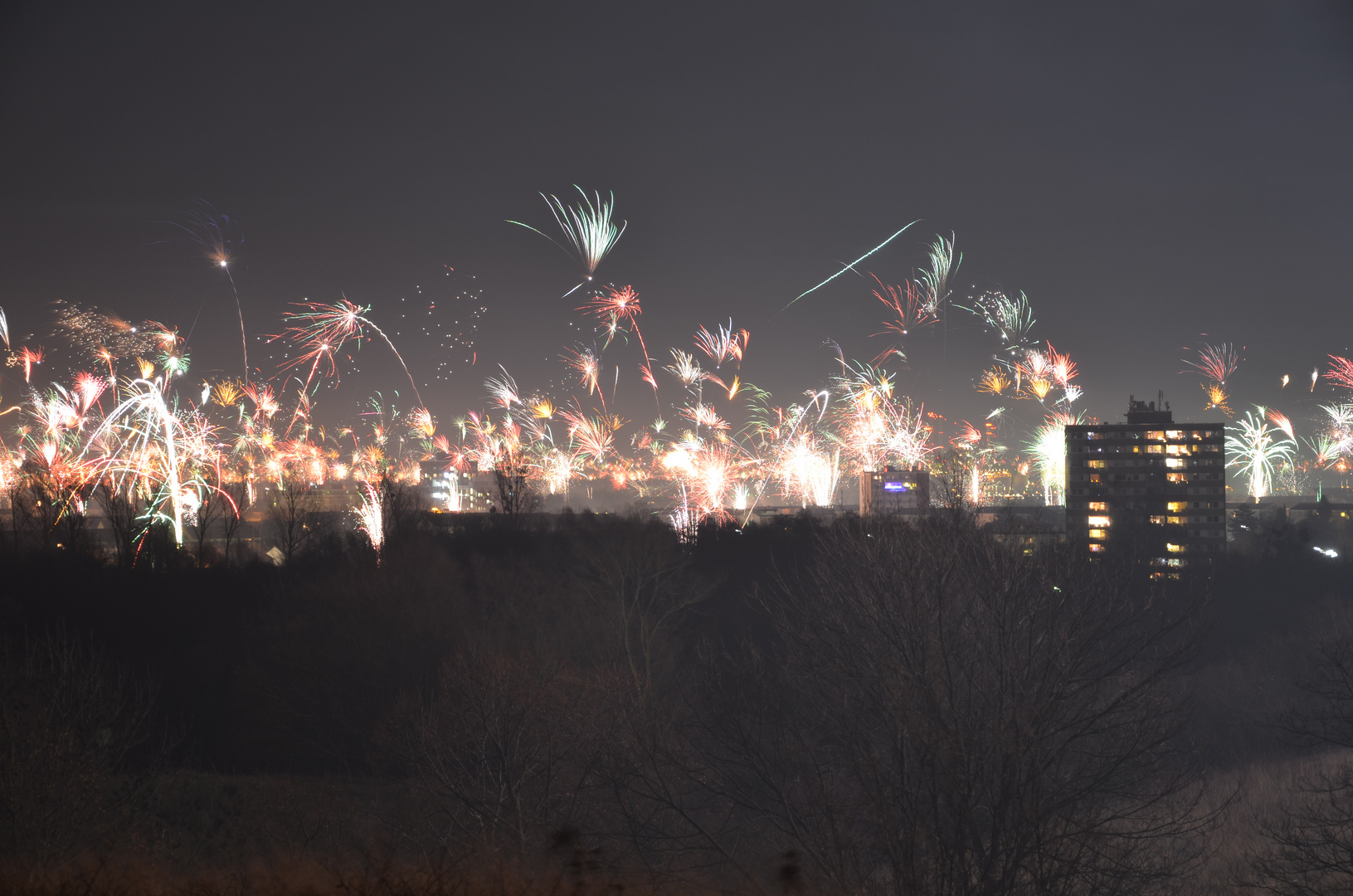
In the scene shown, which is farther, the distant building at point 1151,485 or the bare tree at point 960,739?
the distant building at point 1151,485

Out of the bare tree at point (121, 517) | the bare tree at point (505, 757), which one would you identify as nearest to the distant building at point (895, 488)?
the bare tree at point (505, 757)

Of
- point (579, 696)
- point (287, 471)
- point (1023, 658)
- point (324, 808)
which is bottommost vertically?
point (324, 808)

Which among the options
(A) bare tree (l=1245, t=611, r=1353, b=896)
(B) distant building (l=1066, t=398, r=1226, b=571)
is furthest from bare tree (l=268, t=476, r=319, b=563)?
(B) distant building (l=1066, t=398, r=1226, b=571)

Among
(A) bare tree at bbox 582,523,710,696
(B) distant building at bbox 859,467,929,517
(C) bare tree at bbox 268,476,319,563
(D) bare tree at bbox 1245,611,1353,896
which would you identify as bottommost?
(D) bare tree at bbox 1245,611,1353,896

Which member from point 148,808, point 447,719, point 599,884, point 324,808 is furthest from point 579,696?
point 599,884

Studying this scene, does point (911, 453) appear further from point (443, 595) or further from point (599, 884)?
point (599, 884)

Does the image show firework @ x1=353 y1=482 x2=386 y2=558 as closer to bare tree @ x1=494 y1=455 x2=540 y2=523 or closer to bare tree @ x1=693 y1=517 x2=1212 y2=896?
bare tree @ x1=494 y1=455 x2=540 y2=523

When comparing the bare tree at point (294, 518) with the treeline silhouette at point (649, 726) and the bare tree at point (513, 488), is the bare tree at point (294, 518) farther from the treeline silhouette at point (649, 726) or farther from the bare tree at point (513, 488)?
the bare tree at point (513, 488)
